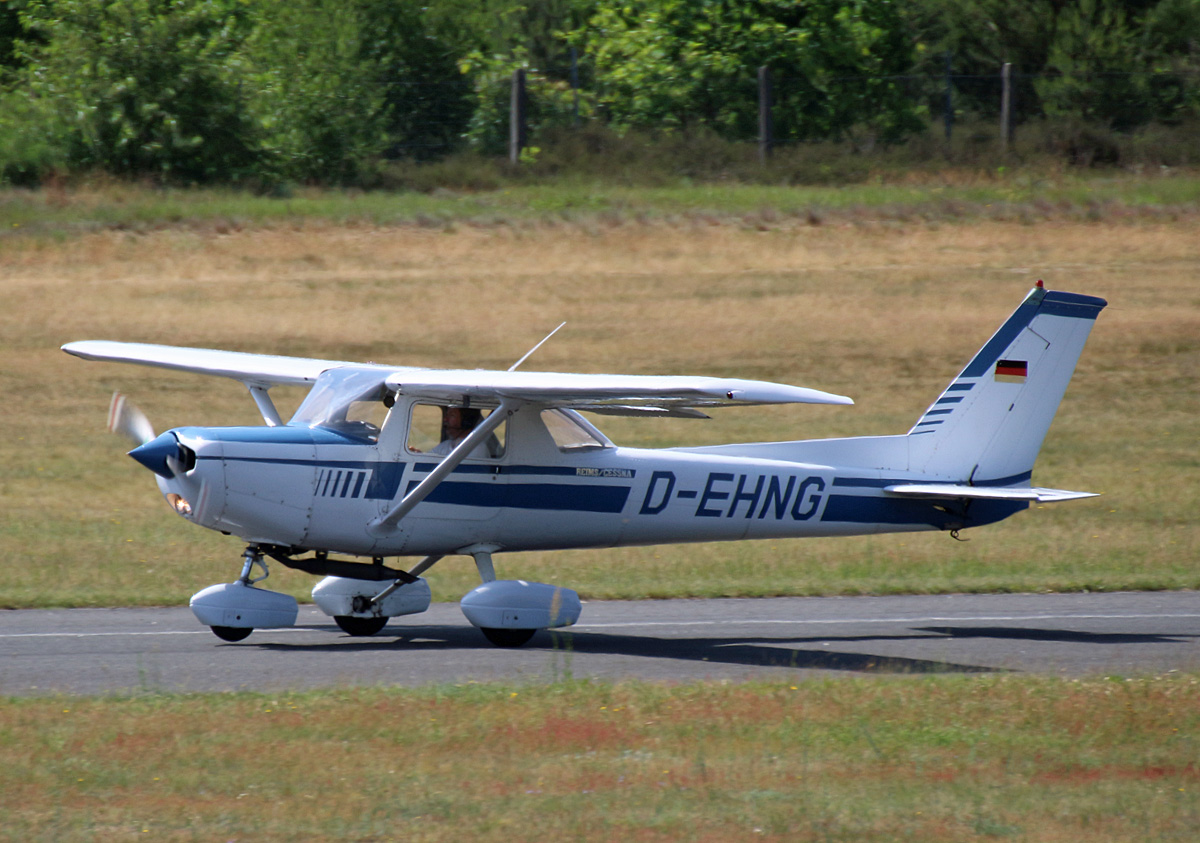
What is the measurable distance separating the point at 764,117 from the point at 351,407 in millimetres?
24234

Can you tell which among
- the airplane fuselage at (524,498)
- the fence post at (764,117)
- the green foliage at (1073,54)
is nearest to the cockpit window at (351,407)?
the airplane fuselage at (524,498)

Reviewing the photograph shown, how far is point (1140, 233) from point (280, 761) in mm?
26501

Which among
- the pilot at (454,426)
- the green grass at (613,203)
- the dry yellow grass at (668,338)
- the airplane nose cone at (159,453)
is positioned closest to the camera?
the airplane nose cone at (159,453)

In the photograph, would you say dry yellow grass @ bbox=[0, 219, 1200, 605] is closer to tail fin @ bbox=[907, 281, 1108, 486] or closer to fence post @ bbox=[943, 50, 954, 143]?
tail fin @ bbox=[907, 281, 1108, 486]

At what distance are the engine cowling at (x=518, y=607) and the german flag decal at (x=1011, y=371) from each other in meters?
4.03

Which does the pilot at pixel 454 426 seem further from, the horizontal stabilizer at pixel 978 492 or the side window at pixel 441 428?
the horizontal stabilizer at pixel 978 492

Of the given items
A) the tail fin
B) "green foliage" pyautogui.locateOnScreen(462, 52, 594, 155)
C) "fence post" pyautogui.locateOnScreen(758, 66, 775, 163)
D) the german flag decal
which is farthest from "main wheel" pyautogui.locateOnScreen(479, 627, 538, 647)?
"fence post" pyautogui.locateOnScreen(758, 66, 775, 163)

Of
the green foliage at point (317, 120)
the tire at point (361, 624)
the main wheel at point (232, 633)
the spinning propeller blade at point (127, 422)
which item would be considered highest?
the green foliage at point (317, 120)

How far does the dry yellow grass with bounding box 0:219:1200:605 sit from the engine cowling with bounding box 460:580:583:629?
3008 mm

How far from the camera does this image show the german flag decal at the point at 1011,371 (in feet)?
38.5

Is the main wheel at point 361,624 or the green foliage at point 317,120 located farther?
the green foliage at point 317,120

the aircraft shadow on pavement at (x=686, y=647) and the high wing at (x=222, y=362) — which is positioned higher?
the high wing at (x=222, y=362)

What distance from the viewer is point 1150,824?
634 cm

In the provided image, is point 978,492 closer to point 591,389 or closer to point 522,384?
point 591,389
